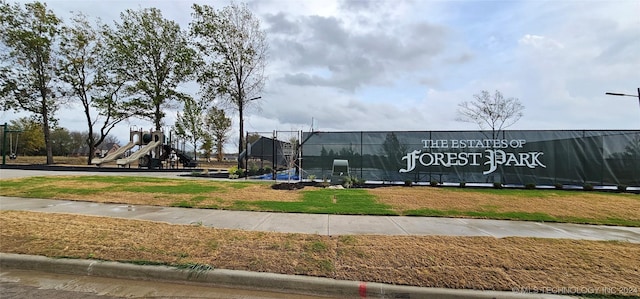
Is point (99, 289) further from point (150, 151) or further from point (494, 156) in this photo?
point (150, 151)

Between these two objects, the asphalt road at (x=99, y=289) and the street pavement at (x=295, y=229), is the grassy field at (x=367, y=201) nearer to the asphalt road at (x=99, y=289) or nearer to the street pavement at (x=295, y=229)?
the street pavement at (x=295, y=229)

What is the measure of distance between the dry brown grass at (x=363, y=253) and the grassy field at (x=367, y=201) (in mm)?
2719

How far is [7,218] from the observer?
6.14 m

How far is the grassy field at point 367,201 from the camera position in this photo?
8.15 m

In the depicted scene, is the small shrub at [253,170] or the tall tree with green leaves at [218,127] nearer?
the small shrub at [253,170]

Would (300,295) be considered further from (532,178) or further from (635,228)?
(532,178)

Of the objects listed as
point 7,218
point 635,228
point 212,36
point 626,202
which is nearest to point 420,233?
point 635,228

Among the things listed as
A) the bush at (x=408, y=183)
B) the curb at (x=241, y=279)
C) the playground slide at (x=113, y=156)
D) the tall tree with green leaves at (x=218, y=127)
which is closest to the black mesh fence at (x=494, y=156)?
the bush at (x=408, y=183)

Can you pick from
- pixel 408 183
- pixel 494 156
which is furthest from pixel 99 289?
pixel 494 156

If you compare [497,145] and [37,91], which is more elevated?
[37,91]

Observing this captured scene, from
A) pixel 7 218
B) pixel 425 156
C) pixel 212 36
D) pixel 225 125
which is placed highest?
pixel 212 36

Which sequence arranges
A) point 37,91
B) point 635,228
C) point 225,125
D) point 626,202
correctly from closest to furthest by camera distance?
point 635,228, point 626,202, point 37,91, point 225,125

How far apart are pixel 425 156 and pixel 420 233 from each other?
29.6ft

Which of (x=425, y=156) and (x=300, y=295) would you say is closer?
(x=300, y=295)
